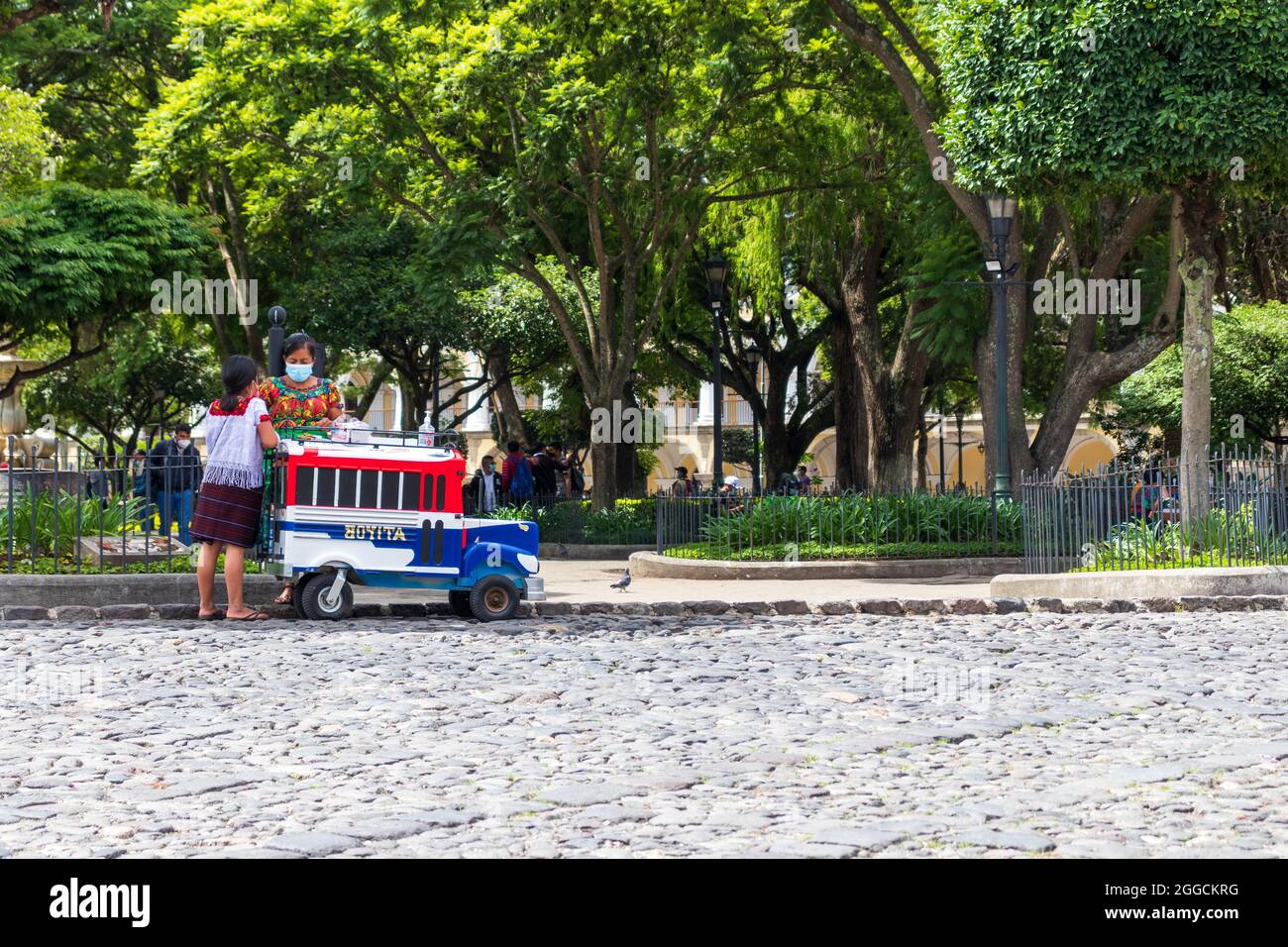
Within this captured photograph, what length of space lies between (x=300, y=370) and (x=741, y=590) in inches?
215

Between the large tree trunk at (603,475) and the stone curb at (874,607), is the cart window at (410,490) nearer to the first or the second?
the stone curb at (874,607)

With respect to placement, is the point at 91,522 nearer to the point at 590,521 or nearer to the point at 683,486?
the point at 590,521

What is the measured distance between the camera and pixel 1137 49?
1577 centimetres

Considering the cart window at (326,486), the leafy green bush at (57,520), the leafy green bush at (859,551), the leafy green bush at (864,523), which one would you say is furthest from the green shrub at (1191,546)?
the leafy green bush at (57,520)

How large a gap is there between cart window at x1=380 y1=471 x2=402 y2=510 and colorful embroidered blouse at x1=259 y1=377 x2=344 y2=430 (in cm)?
70

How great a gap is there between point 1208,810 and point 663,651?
5.44 metres

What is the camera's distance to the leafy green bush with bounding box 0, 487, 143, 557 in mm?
14039

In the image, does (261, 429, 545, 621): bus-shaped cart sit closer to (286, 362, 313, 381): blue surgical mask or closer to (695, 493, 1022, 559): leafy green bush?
(286, 362, 313, 381): blue surgical mask

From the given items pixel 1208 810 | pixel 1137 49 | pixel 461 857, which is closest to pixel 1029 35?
pixel 1137 49

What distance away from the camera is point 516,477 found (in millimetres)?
28453

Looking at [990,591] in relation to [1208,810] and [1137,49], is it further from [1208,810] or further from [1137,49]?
[1208,810]

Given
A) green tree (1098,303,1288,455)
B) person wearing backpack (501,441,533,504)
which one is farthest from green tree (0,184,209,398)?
green tree (1098,303,1288,455)

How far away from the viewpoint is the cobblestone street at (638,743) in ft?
18.6

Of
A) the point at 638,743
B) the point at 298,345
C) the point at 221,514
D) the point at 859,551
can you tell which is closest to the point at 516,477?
the point at 859,551
